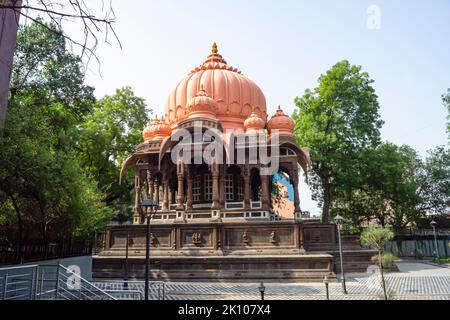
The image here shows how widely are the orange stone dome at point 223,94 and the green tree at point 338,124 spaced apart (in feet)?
13.5

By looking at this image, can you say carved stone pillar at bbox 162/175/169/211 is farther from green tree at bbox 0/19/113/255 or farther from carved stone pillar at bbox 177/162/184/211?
green tree at bbox 0/19/113/255

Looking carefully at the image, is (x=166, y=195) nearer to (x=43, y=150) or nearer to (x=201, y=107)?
(x=201, y=107)

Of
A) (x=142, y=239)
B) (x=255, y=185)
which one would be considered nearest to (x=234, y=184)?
(x=255, y=185)

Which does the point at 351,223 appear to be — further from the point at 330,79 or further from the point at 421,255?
the point at 330,79

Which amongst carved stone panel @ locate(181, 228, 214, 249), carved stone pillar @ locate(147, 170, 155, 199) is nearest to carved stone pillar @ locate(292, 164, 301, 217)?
carved stone panel @ locate(181, 228, 214, 249)

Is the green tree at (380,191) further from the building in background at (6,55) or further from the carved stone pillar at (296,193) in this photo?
the building in background at (6,55)

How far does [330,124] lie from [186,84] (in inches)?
437

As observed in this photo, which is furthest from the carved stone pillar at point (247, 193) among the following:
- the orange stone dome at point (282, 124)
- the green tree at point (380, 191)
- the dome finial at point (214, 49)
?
the dome finial at point (214, 49)

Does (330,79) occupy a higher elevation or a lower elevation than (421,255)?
higher

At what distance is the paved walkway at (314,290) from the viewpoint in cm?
1123

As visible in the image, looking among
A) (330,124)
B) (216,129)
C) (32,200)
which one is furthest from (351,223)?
(32,200)

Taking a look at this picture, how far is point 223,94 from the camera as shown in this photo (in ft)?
78.7

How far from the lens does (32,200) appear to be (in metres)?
18.6

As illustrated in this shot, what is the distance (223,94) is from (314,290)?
14800mm
